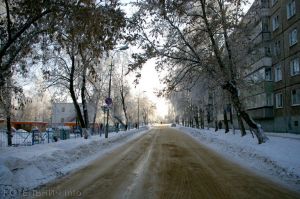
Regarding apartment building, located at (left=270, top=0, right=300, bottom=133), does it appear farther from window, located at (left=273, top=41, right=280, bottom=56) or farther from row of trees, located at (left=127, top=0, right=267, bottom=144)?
row of trees, located at (left=127, top=0, right=267, bottom=144)

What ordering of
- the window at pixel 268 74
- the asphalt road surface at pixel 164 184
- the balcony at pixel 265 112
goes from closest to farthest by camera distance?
the asphalt road surface at pixel 164 184, the balcony at pixel 265 112, the window at pixel 268 74

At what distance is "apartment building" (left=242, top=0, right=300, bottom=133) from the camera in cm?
3481

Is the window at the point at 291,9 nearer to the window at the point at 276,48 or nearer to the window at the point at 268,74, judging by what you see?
the window at the point at 276,48

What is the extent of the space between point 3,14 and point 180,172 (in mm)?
9917

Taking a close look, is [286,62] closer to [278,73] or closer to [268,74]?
[278,73]

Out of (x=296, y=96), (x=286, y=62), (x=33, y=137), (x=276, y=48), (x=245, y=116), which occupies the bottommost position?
(x=33, y=137)

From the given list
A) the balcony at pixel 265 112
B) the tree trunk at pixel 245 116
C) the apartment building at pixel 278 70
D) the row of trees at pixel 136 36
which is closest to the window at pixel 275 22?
the apartment building at pixel 278 70

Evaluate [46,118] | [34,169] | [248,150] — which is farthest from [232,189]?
[46,118]

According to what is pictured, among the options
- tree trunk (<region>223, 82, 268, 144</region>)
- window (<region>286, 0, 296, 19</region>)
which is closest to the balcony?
window (<region>286, 0, 296, 19</region>)

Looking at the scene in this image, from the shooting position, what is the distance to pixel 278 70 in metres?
40.3

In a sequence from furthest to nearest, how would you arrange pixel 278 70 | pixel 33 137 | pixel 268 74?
1. pixel 268 74
2. pixel 278 70
3. pixel 33 137

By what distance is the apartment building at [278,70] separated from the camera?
3481cm

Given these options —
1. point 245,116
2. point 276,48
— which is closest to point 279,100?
point 276,48

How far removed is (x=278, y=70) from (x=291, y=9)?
708cm
